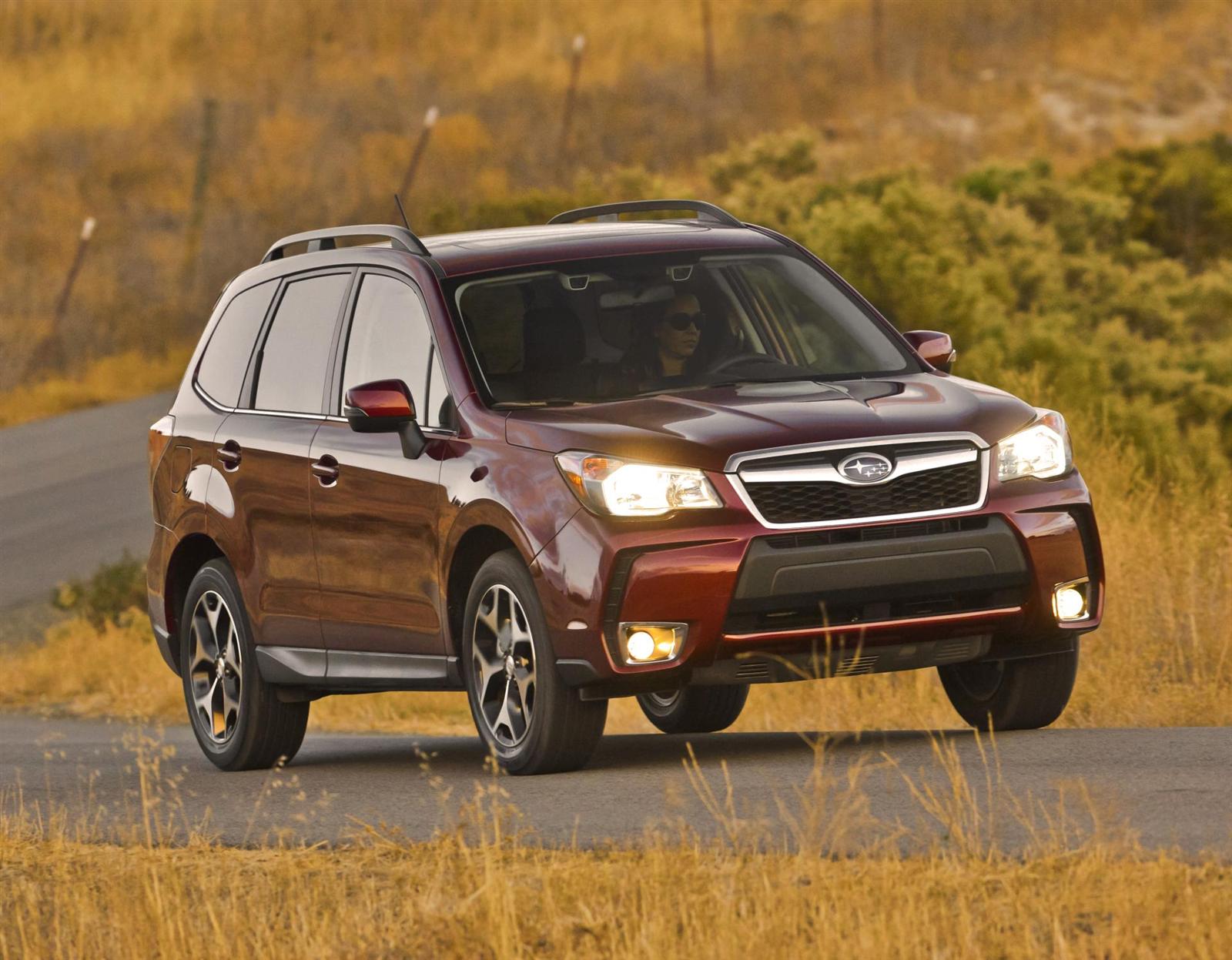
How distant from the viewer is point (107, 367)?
1663 inches

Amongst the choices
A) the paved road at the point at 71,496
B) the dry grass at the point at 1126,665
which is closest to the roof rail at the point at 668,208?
the dry grass at the point at 1126,665

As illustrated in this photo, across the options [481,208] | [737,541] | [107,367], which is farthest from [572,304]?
[107,367]

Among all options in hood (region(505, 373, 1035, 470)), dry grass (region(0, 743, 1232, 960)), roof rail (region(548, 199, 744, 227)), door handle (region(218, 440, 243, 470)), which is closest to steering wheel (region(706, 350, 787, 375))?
hood (region(505, 373, 1035, 470))

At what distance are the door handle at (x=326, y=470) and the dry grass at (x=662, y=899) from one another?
240 centimetres

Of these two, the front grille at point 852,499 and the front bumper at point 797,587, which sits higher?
the front grille at point 852,499

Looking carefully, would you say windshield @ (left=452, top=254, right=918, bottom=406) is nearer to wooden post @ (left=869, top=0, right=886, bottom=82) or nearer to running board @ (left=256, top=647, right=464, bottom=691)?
running board @ (left=256, top=647, right=464, bottom=691)

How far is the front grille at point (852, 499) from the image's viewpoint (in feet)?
25.9

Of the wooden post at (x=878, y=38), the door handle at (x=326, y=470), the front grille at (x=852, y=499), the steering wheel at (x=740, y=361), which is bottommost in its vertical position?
the wooden post at (x=878, y=38)

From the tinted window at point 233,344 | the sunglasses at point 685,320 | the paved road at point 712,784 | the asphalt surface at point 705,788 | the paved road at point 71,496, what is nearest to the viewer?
the asphalt surface at point 705,788

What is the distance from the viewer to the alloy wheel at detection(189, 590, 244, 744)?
10.4 m

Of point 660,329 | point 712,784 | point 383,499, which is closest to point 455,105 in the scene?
point 660,329

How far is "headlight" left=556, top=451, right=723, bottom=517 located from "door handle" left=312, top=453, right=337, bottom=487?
1707mm

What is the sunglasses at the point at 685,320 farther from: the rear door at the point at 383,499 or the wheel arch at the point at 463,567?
the wheel arch at the point at 463,567

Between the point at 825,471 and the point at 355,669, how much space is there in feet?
7.93
